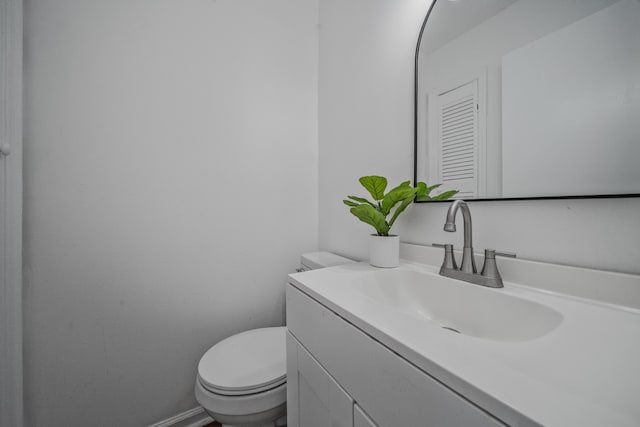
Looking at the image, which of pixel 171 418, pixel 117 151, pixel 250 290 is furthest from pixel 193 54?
pixel 171 418

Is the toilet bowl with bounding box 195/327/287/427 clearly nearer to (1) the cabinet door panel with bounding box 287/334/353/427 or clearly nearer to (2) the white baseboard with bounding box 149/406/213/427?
(1) the cabinet door panel with bounding box 287/334/353/427

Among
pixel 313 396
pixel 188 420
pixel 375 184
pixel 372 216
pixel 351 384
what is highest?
pixel 375 184

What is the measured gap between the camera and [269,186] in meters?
1.19

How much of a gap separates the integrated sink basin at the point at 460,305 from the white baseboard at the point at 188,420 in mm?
1026

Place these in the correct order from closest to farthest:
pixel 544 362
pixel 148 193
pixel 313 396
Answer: pixel 544 362, pixel 313 396, pixel 148 193

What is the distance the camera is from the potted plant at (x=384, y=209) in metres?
0.69

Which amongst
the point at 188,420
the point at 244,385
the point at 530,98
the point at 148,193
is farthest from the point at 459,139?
the point at 188,420

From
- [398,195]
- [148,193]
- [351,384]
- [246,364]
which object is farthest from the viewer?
[148,193]

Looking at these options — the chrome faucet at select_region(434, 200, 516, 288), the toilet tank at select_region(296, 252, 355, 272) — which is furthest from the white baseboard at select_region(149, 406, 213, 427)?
the chrome faucet at select_region(434, 200, 516, 288)

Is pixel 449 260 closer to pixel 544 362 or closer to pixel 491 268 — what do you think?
pixel 491 268

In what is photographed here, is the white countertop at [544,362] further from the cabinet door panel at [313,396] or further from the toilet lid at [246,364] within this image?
the toilet lid at [246,364]

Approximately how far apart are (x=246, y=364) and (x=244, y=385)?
10 cm

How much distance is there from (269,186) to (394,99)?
0.72 metres

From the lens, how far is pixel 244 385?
718mm
